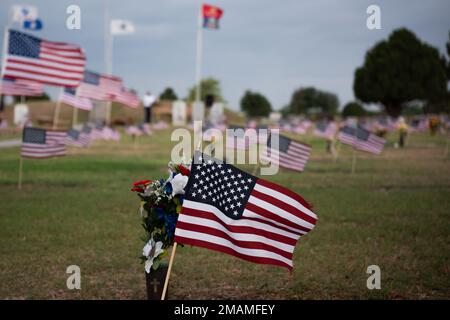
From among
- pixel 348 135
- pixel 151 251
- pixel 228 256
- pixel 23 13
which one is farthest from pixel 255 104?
pixel 151 251

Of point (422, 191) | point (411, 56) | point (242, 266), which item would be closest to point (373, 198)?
point (422, 191)

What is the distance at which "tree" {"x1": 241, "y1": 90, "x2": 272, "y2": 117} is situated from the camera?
392 ft

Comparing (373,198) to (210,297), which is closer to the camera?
(210,297)

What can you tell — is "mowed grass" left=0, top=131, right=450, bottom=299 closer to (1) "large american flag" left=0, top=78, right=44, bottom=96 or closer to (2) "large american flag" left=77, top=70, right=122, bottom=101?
(1) "large american flag" left=0, top=78, right=44, bottom=96

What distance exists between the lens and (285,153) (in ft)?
44.5

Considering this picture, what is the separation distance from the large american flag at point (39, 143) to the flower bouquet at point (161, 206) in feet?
31.7

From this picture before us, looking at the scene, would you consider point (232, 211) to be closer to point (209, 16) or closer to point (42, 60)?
point (42, 60)

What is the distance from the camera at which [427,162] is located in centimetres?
2400

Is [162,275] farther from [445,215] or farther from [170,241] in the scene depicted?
[445,215]

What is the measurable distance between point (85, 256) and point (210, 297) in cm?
262

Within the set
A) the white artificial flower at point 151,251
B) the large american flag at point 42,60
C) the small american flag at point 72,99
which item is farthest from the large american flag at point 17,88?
the white artificial flower at point 151,251

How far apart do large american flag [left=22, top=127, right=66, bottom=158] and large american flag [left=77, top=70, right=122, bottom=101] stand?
8.68 m

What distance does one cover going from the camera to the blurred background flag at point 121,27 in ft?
168

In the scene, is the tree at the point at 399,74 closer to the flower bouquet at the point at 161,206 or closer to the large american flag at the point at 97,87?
the large american flag at the point at 97,87
